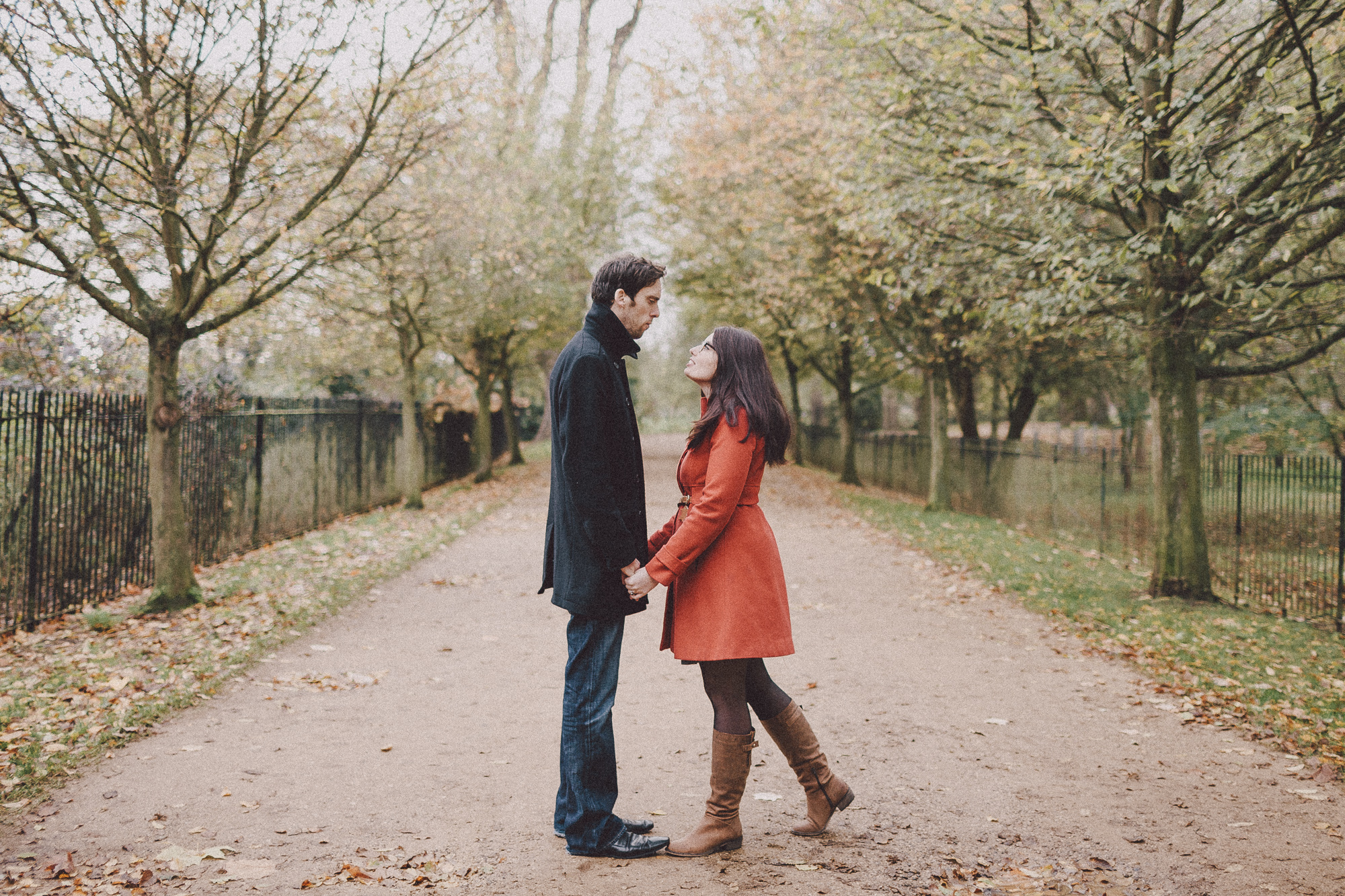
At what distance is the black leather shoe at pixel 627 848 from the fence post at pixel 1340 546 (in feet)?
23.6

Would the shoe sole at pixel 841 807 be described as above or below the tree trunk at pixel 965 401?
below

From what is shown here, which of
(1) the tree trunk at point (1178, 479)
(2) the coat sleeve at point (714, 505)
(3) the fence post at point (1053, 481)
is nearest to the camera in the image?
(2) the coat sleeve at point (714, 505)

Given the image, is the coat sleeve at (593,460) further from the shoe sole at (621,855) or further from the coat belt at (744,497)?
the shoe sole at (621,855)

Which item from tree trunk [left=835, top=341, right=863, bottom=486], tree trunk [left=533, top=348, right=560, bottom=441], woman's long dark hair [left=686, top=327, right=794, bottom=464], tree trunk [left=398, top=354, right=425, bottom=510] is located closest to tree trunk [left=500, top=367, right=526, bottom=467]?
tree trunk [left=533, top=348, right=560, bottom=441]

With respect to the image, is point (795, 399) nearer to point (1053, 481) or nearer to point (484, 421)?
point (484, 421)

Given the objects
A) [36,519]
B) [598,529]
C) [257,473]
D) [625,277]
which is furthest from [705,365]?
[257,473]

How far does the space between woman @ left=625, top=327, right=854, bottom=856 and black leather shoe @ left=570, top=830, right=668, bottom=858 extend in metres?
0.08

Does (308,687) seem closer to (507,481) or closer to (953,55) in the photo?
(953,55)

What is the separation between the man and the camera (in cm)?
329

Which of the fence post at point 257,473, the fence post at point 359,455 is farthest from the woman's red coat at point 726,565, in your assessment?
the fence post at point 359,455

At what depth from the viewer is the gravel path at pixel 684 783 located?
3328mm

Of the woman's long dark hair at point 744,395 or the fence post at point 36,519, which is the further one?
the fence post at point 36,519

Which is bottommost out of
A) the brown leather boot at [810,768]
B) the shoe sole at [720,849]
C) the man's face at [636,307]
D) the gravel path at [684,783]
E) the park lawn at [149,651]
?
the gravel path at [684,783]

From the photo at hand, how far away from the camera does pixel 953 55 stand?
775cm
